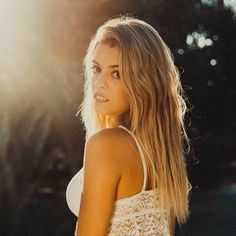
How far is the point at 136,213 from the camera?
1.96 meters

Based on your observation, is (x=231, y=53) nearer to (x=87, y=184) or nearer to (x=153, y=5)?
(x=153, y=5)

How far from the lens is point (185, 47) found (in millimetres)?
13695

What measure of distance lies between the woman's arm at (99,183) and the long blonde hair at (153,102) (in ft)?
0.36

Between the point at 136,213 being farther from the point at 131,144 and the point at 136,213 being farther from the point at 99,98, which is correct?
the point at 99,98

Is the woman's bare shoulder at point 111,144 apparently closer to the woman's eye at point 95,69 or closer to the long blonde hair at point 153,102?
the long blonde hair at point 153,102

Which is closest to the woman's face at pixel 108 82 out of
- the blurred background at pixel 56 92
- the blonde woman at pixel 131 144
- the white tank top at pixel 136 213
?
the blonde woman at pixel 131 144

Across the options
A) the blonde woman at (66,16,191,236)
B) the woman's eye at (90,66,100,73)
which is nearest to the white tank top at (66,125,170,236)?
the blonde woman at (66,16,191,236)

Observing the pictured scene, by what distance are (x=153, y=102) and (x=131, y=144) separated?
0.50 feet

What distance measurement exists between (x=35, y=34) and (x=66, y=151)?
254cm

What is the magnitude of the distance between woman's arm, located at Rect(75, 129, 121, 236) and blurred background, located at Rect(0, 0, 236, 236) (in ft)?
26.8

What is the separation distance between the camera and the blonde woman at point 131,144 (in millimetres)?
1816

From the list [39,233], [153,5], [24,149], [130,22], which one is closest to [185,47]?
[153,5]

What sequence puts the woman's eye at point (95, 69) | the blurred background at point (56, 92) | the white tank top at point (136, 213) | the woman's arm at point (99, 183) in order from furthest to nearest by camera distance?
1. the blurred background at point (56, 92)
2. the woman's eye at point (95, 69)
3. the white tank top at point (136, 213)
4. the woman's arm at point (99, 183)

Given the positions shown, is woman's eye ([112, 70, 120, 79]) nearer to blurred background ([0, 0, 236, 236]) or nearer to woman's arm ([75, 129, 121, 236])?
woman's arm ([75, 129, 121, 236])
